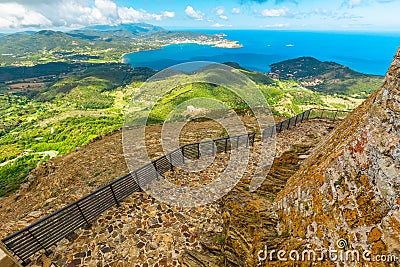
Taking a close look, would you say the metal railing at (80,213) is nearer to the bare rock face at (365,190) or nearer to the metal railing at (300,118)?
the bare rock face at (365,190)

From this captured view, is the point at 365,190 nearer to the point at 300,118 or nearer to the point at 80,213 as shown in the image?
the point at 80,213

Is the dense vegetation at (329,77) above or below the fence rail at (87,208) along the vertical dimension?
below

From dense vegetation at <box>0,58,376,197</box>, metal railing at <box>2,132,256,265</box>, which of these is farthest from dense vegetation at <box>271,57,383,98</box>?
metal railing at <box>2,132,256,265</box>

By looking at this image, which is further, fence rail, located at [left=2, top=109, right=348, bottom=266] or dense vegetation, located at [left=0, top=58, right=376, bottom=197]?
dense vegetation, located at [left=0, top=58, right=376, bottom=197]

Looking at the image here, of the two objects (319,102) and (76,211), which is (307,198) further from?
(319,102)

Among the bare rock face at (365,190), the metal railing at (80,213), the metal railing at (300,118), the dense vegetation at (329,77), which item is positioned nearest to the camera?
the bare rock face at (365,190)

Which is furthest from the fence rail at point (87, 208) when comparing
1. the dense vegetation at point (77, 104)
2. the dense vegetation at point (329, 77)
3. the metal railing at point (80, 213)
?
the dense vegetation at point (329, 77)

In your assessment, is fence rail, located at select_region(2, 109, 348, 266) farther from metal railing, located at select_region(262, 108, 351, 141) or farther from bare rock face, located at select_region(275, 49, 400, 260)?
bare rock face, located at select_region(275, 49, 400, 260)

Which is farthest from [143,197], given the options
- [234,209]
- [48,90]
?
[48,90]
